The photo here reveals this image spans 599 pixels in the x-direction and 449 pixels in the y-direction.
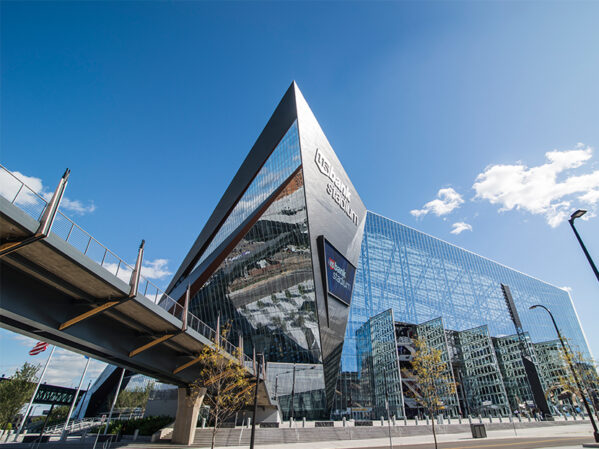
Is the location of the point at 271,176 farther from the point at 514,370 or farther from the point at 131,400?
the point at 514,370

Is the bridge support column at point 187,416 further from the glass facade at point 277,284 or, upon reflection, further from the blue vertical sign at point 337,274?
the blue vertical sign at point 337,274

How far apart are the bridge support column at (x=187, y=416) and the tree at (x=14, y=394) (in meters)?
20.5

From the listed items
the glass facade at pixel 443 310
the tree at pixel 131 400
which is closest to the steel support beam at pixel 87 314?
the glass facade at pixel 443 310

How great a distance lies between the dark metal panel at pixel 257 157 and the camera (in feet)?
147

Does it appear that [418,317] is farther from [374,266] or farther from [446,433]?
[446,433]

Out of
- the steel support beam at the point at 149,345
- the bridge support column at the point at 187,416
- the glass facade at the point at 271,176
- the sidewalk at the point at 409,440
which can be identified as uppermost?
the glass facade at the point at 271,176

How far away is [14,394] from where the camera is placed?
32.3 meters

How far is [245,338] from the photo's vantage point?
2003 inches

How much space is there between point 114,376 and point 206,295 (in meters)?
25.1

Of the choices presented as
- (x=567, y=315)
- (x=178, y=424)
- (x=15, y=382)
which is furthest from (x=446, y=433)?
(x=567, y=315)

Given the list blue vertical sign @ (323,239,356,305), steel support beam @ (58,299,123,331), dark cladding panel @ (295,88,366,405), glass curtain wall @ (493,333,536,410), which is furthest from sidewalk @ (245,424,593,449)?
glass curtain wall @ (493,333,536,410)

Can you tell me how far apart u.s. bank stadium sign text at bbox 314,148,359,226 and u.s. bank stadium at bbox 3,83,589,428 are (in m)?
0.30

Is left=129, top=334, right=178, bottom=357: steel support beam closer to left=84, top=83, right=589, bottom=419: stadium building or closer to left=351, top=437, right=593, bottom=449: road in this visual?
left=351, top=437, right=593, bottom=449: road

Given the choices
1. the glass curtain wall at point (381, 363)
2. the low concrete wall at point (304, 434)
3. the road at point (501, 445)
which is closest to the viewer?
the road at point (501, 445)
